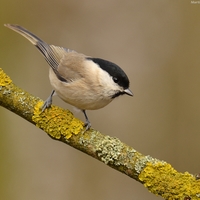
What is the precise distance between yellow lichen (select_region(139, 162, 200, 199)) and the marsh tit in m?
0.53

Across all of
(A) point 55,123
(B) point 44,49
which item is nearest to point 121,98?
(B) point 44,49

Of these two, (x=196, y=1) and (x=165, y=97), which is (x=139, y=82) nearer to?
(x=165, y=97)

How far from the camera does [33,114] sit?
2104mm

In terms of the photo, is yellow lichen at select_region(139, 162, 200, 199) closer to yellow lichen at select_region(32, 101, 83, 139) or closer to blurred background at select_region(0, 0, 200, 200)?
yellow lichen at select_region(32, 101, 83, 139)

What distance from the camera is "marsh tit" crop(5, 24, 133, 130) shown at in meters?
2.37

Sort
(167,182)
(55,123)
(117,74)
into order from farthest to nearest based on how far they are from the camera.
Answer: (117,74) → (55,123) → (167,182)

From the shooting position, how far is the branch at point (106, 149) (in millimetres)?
1780

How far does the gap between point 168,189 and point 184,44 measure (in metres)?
2.56

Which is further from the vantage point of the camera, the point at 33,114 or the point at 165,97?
the point at 165,97

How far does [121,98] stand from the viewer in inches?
145

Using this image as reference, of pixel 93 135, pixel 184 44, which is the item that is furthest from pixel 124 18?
pixel 93 135

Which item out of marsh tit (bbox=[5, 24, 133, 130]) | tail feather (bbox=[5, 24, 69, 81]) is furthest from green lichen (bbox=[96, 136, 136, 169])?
tail feather (bbox=[5, 24, 69, 81])

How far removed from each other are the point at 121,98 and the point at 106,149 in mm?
1797

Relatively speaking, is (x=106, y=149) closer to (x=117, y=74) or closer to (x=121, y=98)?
(x=117, y=74)
